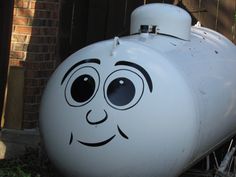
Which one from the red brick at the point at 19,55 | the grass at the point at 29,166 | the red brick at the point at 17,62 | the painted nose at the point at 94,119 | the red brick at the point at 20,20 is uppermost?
the red brick at the point at 20,20

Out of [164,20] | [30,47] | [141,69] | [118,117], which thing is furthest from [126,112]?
[30,47]

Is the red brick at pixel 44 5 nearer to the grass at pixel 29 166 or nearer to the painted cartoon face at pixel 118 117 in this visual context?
the grass at pixel 29 166

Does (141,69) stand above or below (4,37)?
above

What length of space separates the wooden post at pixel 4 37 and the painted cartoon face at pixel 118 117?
1796mm

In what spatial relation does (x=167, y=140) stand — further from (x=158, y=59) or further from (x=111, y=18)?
(x=111, y=18)

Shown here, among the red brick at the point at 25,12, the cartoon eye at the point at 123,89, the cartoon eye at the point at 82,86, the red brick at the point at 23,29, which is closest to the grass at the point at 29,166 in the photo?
the cartoon eye at the point at 82,86

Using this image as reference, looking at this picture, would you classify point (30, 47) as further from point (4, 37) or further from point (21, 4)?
point (21, 4)

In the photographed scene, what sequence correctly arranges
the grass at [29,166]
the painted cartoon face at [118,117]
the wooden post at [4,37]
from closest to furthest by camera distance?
the painted cartoon face at [118,117], the grass at [29,166], the wooden post at [4,37]

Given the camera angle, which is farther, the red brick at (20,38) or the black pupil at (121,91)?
the red brick at (20,38)

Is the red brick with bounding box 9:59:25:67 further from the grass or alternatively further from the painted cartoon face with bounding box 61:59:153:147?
the painted cartoon face with bounding box 61:59:153:147

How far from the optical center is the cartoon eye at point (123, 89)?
4191 millimetres

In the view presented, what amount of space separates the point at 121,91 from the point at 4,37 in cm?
227

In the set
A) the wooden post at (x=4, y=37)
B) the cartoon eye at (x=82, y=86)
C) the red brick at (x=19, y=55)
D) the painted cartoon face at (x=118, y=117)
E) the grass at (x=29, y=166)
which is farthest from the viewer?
the red brick at (x=19, y=55)

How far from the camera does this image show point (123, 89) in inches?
167
